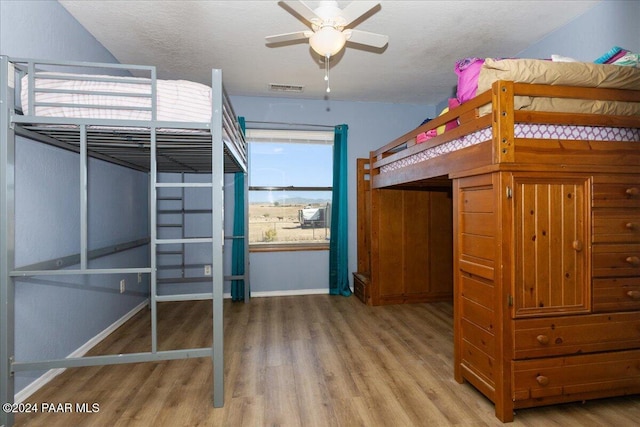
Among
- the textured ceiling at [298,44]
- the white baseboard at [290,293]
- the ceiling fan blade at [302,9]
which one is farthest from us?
the white baseboard at [290,293]

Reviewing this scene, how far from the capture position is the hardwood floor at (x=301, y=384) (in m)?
1.65

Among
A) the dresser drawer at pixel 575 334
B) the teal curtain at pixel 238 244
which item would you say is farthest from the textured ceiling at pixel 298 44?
the dresser drawer at pixel 575 334

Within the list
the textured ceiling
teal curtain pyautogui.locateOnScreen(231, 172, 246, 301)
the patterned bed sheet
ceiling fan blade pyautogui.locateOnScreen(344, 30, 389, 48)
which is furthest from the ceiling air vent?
the patterned bed sheet

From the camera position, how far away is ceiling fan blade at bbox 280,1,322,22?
1717 mm

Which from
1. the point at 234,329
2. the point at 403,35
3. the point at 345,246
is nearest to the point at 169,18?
the point at 403,35

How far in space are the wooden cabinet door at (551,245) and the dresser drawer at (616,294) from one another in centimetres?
6

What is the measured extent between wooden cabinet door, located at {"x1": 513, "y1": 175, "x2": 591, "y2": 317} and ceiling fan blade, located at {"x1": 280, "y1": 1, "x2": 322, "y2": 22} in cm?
144

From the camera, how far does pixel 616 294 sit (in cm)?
168

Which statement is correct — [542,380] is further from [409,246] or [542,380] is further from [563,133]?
→ [409,246]

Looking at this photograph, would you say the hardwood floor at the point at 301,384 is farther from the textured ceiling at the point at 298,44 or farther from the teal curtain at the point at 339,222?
the textured ceiling at the point at 298,44

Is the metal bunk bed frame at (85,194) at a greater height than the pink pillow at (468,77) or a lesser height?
lesser

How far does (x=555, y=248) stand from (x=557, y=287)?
0.67 ft

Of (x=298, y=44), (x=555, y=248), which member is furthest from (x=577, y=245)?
(x=298, y=44)

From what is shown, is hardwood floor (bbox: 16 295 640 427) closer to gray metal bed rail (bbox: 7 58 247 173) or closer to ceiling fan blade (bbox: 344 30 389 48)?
gray metal bed rail (bbox: 7 58 247 173)
